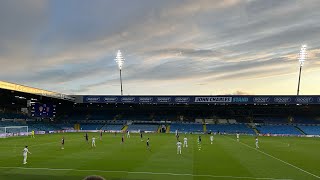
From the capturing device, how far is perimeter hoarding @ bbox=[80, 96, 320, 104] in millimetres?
94875

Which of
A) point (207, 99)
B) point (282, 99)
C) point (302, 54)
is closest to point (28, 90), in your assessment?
point (207, 99)

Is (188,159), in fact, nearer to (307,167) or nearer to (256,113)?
(307,167)

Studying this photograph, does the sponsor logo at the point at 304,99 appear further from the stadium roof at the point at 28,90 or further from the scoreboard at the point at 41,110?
the scoreboard at the point at 41,110

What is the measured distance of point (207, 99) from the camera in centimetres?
9869

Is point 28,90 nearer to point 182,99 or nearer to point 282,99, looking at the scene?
point 182,99

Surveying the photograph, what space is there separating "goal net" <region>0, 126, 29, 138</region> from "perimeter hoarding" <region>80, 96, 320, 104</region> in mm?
24949

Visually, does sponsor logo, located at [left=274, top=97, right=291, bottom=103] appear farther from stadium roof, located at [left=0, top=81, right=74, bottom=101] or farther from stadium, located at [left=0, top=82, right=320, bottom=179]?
stadium roof, located at [left=0, top=81, right=74, bottom=101]

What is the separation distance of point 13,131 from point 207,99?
54.7m

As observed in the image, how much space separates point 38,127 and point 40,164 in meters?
64.7

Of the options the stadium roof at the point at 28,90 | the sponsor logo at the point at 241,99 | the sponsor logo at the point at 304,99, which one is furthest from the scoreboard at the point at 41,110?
the sponsor logo at the point at 304,99

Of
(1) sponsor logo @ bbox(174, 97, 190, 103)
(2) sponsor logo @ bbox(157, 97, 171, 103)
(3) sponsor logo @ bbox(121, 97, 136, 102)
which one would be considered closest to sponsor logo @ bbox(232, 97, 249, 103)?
(1) sponsor logo @ bbox(174, 97, 190, 103)

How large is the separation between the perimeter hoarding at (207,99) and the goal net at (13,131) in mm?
24949

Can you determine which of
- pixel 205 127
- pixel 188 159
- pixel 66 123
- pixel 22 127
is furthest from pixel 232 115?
pixel 188 159

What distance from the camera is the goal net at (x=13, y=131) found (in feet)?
238
